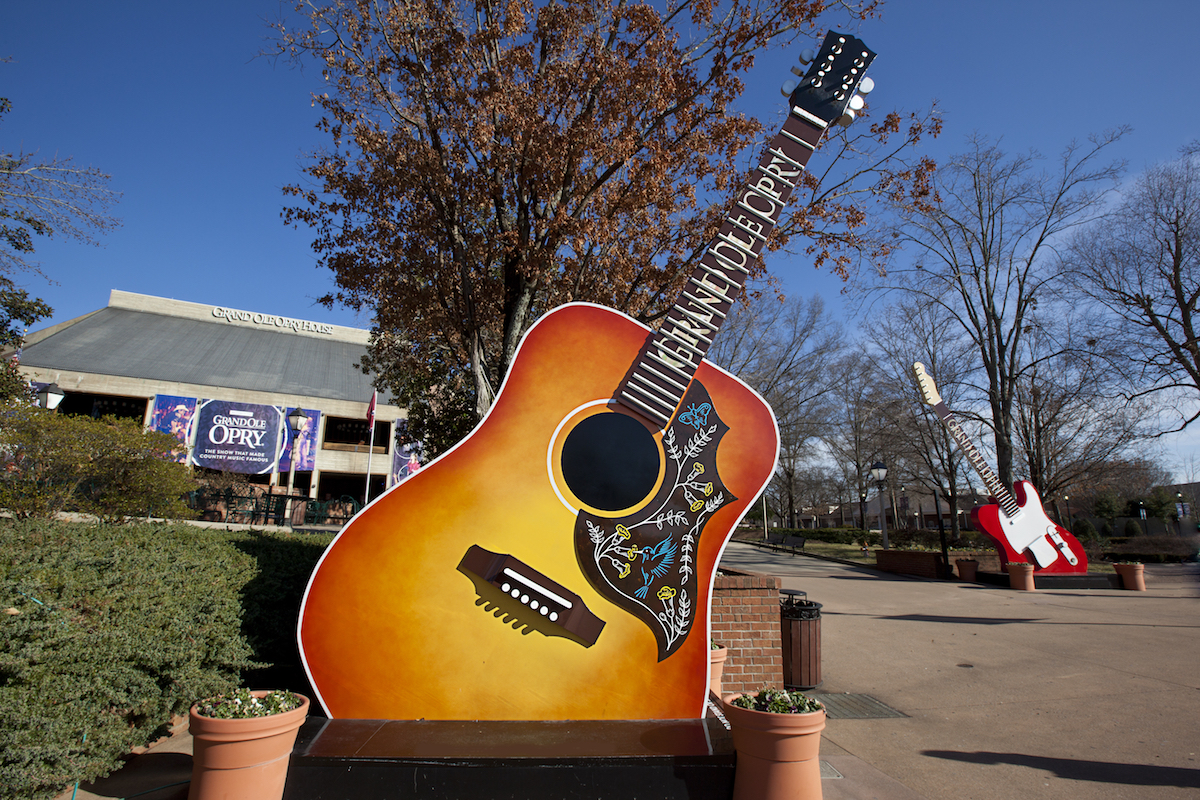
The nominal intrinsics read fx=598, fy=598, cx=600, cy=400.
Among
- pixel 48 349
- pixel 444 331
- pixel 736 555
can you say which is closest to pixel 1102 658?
pixel 444 331

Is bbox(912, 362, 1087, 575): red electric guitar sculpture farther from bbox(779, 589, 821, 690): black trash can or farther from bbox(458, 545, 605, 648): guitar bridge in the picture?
bbox(458, 545, 605, 648): guitar bridge

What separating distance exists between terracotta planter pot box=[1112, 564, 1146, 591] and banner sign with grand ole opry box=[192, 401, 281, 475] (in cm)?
3281

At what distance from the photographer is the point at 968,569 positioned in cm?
1584

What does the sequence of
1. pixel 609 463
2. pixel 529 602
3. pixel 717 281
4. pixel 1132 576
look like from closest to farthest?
pixel 529 602 < pixel 609 463 < pixel 717 281 < pixel 1132 576

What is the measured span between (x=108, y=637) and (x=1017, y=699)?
23.3ft

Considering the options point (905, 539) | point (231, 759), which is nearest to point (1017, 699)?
point (231, 759)

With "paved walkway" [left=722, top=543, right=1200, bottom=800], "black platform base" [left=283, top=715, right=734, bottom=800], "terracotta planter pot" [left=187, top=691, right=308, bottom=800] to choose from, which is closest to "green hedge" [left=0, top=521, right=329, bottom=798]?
"terracotta planter pot" [left=187, top=691, right=308, bottom=800]

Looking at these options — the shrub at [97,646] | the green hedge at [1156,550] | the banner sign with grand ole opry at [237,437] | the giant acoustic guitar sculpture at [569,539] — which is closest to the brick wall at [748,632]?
the giant acoustic guitar sculpture at [569,539]

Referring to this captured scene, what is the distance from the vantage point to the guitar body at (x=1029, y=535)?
15062 millimetres

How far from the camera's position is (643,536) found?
3812 mm

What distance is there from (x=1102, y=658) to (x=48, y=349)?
41119 millimetres

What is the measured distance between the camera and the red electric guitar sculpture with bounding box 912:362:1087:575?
15.1 meters

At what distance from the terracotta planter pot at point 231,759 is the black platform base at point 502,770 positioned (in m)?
0.17

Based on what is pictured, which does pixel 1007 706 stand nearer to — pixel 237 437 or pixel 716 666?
pixel 716 666
